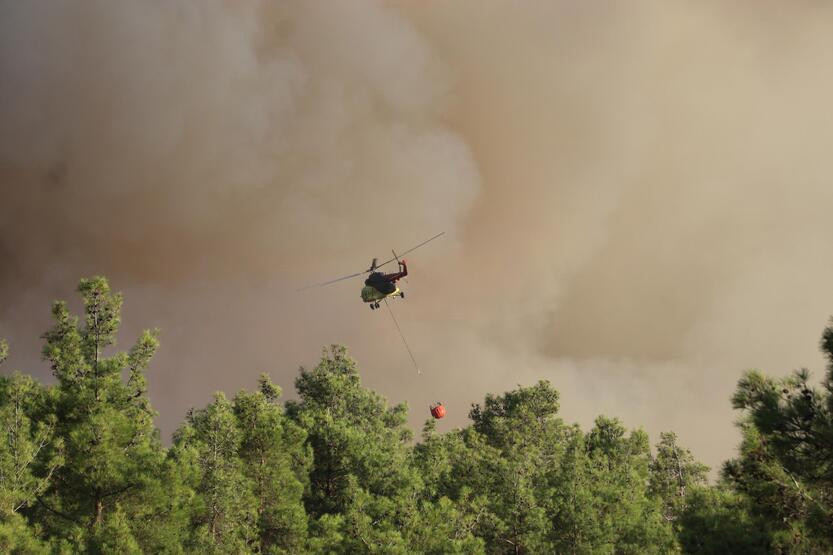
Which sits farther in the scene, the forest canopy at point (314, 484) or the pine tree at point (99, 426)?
the pine tree at point (99, 426)

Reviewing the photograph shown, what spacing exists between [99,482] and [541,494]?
973 inches

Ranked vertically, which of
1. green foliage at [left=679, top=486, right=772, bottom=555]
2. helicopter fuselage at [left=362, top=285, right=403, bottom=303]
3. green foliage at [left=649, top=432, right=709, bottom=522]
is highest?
helicopter fuselage at [left=362, top=285, right=403, bottom=303]

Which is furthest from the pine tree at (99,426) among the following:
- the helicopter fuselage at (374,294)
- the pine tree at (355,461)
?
the helicopter fuselage at (374,294)

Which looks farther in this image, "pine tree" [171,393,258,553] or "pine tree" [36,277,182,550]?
"pine tree" [171,393,258,553]

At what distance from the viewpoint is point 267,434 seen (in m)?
43.8

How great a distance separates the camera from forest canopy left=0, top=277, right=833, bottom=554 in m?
20.7

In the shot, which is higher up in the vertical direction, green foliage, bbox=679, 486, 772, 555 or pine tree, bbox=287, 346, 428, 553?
pine tree, bbox=287, 346, 428, 553

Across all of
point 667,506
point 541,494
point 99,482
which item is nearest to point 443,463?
point 541,494

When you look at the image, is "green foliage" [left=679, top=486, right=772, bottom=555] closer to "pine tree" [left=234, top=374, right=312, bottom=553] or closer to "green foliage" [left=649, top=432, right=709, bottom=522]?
"pine tree" [left=234, top=374, right=312, bottom=553]

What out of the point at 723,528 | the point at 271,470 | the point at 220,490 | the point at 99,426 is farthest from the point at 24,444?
the point at 723,528

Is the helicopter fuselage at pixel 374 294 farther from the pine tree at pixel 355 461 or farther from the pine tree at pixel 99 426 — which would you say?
the pine tree at pixel 99 426

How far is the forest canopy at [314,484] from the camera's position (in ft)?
67.8

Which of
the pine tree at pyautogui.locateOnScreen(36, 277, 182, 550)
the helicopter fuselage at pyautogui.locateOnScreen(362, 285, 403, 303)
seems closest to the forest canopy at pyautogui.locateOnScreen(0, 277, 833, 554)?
the pine tree at pyautogui.locateOnScreen(36, 277, 182, 550)

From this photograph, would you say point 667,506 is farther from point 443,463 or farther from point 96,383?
point 96,383
